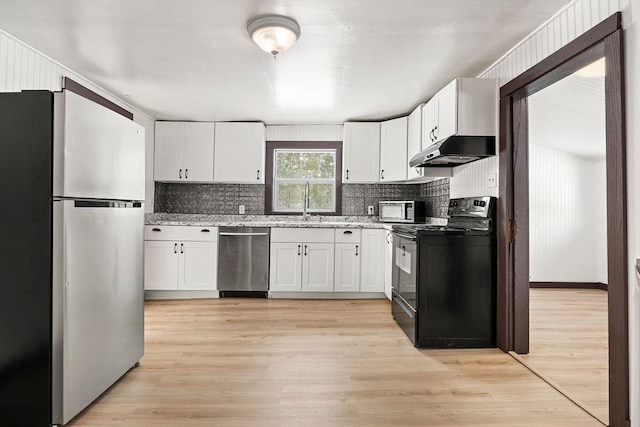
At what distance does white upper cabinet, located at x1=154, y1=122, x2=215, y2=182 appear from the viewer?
179 inches

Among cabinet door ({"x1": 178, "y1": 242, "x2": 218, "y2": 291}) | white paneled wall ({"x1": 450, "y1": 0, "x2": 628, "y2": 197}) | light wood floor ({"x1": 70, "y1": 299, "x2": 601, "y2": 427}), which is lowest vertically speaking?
light wood floor ({"x1": 70, "y1": 299, "x2": 601, "y2": 427})

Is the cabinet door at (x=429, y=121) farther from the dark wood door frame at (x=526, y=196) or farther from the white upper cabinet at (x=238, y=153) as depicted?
the white upper cabinet at (x=238, y=153)

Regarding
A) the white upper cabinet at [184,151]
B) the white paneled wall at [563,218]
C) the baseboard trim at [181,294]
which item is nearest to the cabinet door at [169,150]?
the white upper cabinet at [184,151]

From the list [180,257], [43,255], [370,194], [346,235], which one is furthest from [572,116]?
[43,255]

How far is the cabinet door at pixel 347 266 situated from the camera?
419 centimetres

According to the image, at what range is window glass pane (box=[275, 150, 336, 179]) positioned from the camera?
4.86 m

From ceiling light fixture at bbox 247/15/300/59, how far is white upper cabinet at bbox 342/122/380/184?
2.24m

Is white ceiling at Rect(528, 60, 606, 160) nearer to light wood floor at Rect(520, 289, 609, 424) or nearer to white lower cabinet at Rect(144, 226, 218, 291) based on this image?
light wood floor at Rect(520, 289, 609, 424)

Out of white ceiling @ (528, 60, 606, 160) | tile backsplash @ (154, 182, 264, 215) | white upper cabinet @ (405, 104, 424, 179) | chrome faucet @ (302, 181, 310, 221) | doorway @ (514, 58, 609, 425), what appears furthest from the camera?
tile backsplash @ (154, 182, 264, 215)

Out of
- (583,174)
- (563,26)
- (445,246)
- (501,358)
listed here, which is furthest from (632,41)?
(583,174)

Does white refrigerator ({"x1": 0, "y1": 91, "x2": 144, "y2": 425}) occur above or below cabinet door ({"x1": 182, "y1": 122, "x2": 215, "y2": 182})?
below

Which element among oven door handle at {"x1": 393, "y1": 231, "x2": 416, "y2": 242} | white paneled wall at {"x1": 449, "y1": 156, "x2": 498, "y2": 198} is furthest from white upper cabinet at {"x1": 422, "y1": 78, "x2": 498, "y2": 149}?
oven door handle at {"x1": 393, "y1": 231, "x2": 416, "y2": 242}

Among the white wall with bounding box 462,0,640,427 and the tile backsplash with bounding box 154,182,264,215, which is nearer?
the white wall with bounding box 462,0,640,427

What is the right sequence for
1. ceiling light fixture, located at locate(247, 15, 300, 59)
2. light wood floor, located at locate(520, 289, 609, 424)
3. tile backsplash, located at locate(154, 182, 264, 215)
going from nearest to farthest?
light wood floor, located at locate(520, 289, 609, 424), ceiling light fixture, located at locate(247, 15, 300, 59), tile backsplash, located at locate(154, 182, 264, 215)
